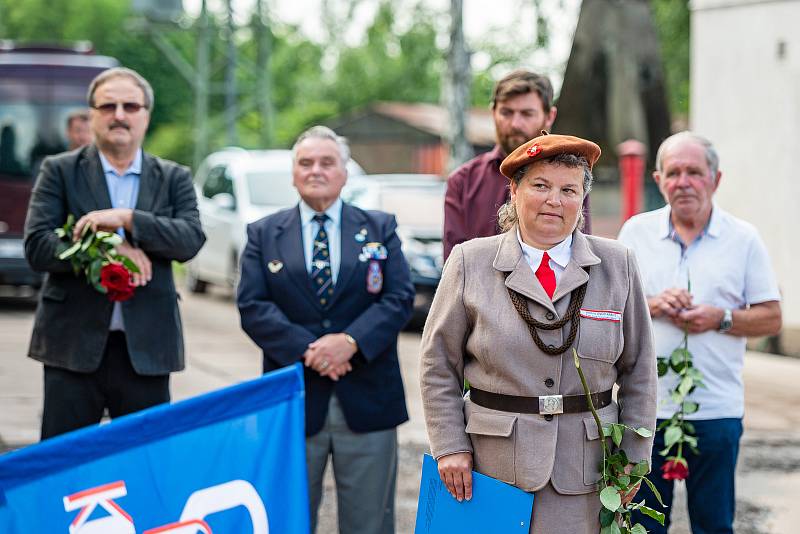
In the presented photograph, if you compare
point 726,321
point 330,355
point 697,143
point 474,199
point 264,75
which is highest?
point 264,75

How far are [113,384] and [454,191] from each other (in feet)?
5.56

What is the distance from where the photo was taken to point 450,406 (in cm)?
372

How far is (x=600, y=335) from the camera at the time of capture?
3619 mm

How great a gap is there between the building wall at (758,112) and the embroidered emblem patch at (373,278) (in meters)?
8.21

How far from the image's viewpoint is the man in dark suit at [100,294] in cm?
488

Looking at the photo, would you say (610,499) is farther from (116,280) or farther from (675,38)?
(675,38)

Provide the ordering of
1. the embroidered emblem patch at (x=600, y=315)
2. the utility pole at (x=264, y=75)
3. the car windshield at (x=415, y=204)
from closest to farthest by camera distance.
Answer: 1. the embroidered emblem patch at (x=600, y=315)
2. the car windshield at (x=415, y=204)
3. the utility pole at (x=264, y=75)

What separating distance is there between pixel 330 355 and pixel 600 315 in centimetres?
142

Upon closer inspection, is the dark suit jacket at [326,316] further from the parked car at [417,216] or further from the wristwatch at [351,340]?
the parked car at [417,216]

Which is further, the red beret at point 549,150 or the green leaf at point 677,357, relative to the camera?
the green leaf at point 677,357

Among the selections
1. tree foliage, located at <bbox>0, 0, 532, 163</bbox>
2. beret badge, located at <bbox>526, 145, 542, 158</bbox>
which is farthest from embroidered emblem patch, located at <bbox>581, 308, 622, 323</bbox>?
tree foliage, located at <bbox>0, 0, 532, 163</bbox>

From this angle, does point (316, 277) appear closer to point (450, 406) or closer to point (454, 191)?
point (454, 191)

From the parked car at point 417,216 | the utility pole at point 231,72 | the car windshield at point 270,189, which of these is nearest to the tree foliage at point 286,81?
the utility pole at point 231,72

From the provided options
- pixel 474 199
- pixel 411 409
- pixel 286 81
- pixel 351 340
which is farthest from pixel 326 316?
pixel 286 81
